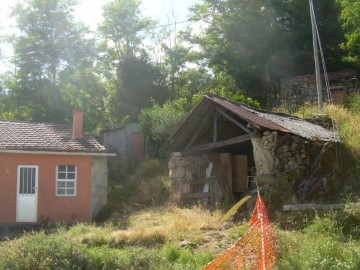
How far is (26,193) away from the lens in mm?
18062

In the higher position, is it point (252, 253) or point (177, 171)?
point (177, 171)

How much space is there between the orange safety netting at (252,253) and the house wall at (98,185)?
34.2 feet

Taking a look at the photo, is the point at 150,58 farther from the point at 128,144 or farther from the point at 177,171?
the point at 177,171

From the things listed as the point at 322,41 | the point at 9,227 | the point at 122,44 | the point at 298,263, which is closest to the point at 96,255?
the point at 298,263

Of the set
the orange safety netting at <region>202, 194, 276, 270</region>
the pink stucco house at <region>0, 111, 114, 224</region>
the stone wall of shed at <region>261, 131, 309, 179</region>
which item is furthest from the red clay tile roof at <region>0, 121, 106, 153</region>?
the orange safety netting at <region>202, 194, 276, 270</region>

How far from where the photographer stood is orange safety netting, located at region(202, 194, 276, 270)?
8.24 metres

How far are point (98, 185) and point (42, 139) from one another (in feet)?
9.67

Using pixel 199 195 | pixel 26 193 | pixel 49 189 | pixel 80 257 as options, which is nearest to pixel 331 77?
pixel 199 195

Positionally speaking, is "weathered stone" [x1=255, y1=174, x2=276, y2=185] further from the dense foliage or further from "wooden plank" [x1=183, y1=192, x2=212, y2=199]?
the dense foliage

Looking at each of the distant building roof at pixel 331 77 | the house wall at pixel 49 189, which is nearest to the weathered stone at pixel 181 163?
the house wall at pixel 49 189

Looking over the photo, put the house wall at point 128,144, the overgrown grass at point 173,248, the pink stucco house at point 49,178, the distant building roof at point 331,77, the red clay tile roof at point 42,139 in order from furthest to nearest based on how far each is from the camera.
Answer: the house wall at point 128,144 < the distant building roof at point 331,77 < the red clay tile roof at point 42,139 < the pink stucco house at point 49,178 < the overgrown grass at point 173,248

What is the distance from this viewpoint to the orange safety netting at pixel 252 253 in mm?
8242

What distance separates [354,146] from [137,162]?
1270 cm

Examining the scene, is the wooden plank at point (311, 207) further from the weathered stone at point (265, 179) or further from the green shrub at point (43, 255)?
the green shrub at point (43, 255)
